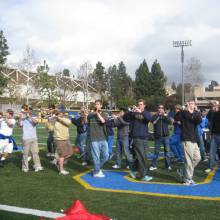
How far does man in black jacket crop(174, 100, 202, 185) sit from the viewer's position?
846 centimetres

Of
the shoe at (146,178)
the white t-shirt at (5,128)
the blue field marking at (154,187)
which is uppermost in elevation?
the white t-shirt at (5,128)

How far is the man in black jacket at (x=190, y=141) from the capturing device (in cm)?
846

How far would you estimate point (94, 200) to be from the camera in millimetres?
7270

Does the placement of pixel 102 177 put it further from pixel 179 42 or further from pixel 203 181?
pixel 179 42

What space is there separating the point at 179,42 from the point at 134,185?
4383 cm

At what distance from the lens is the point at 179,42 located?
50.3 meters

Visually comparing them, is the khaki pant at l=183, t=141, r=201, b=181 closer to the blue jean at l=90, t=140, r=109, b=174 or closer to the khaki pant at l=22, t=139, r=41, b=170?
the blue jean at l=90, t=140, r=109, b=174

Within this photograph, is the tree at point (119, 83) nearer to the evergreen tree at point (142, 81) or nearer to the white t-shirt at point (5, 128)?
the evergreen tree at point (142, 81)

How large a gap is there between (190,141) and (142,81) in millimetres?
82111

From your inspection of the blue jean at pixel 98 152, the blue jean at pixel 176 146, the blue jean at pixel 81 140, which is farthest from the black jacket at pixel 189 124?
the blue jean at pixel 81 140

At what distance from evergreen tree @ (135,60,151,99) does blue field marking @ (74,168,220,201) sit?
264 feet

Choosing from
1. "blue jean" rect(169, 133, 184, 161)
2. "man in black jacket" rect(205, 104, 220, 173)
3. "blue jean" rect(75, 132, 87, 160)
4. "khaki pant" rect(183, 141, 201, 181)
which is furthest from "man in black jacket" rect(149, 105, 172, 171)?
"blue jean" rect(75, 132, 87, 160)

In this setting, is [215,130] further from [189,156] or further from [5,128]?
[5,128]

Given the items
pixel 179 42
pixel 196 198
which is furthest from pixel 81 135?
pixel 179 42
